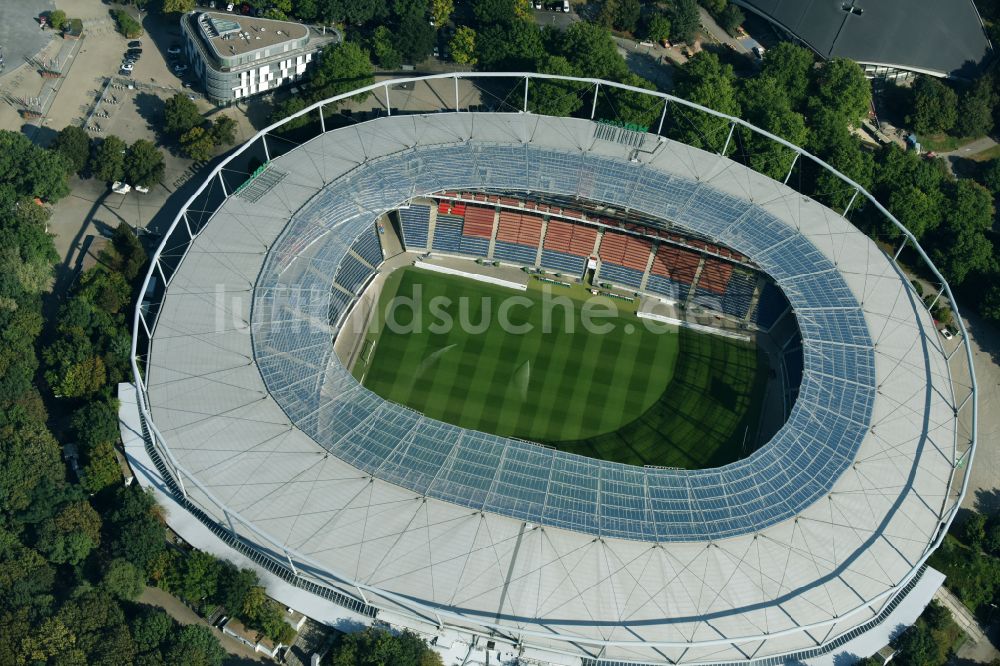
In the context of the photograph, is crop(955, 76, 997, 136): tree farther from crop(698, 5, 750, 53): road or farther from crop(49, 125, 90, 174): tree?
crop(49, 125, 90, 174): tree

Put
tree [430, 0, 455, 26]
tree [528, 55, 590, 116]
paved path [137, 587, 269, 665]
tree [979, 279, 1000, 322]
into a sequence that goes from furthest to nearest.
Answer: tree [430, 0, 455, 26] < tree [528, 55, 590, 116] < tree [979, 279, 1000, 322] < paved path [137, 587, 269, 665]

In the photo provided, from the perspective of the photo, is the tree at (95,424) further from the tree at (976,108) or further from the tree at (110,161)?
the tree at (976,108)

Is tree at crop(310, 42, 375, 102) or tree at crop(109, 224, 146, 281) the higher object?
tree at crop(310, 42, 375, 102)

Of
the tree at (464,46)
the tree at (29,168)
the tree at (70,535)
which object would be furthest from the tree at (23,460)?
the tree at (464,46)

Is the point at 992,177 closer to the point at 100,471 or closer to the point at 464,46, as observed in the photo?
the point at 464,46

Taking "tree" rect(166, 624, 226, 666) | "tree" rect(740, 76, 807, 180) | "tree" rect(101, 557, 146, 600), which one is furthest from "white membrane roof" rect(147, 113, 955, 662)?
"tree" rect(740, 76, 807, 180)

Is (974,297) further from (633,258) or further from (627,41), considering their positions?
(627,41)
